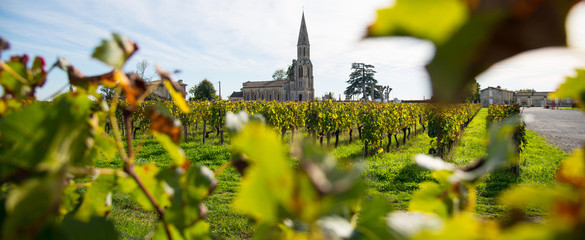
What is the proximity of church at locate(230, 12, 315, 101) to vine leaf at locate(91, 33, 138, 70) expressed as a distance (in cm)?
6781

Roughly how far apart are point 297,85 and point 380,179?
6205cm

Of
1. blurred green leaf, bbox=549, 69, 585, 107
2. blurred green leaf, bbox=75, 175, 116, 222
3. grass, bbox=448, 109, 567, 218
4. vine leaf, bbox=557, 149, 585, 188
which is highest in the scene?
blurred green leaf, bbox=549, 69, 585, 107

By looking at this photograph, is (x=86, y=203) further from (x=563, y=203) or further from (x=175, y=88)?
(x=563, y=203)

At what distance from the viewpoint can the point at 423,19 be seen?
0.24 m

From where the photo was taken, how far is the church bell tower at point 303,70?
68.5 m

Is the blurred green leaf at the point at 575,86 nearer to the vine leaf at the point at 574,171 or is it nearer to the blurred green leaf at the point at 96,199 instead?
the vine leaf at the point at 574,171

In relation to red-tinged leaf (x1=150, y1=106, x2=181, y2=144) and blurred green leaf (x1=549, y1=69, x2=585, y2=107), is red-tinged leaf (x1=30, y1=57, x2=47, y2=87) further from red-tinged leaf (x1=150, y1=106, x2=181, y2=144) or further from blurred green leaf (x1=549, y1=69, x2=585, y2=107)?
blurred green leaf (x1=549, y1=69, x2=585, y2=107)

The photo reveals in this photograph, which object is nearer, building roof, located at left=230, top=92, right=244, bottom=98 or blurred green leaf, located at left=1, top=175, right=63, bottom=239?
blurred green leaf, located at left=1, top=175, right=63, bottom=239

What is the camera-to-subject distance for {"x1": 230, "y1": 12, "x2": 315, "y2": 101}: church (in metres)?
68.6

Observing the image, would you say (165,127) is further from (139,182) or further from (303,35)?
(303,35)

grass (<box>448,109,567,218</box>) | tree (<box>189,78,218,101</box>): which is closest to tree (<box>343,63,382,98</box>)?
tree (<box>189,78,218,101</box>)

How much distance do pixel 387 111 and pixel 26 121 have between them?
1482 centimetres

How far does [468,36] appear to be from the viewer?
0.79 feet

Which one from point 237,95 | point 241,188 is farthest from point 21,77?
point 237,95
